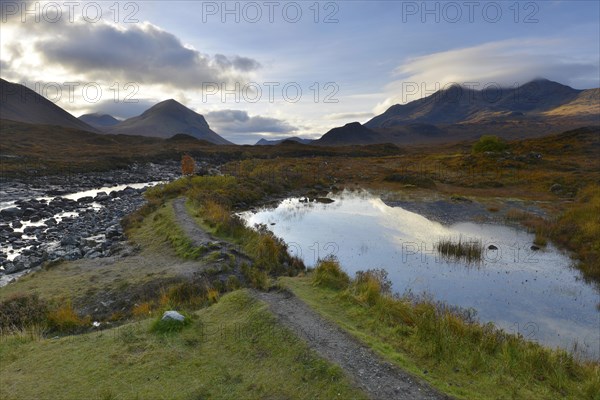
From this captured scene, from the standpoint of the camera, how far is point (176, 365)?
786 centimetres

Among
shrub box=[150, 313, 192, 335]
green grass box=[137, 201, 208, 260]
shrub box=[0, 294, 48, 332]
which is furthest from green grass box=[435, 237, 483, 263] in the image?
shrub box=[0, 294, 48, 332]

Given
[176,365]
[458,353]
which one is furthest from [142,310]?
[458,353]

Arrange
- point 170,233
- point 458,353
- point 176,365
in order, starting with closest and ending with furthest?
point 176,365 < point 458,353 < point 170,233

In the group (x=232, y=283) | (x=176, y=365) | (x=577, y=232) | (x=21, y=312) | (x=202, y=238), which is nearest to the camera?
(x=176, y=365)

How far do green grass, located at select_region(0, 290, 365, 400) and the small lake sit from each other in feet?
26.9

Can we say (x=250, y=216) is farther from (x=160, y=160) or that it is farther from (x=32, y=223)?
(x=160, y=160)

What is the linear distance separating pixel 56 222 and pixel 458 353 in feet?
85.8

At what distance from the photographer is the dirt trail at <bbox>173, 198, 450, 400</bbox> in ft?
22.6

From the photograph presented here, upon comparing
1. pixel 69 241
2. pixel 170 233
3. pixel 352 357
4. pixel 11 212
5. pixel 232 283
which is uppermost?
pixel 11 212

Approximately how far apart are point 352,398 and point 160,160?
83323 millimetres

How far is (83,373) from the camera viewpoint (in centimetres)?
760

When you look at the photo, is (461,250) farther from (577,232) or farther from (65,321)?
(65,321)

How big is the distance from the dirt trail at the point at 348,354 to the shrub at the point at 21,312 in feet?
21.4

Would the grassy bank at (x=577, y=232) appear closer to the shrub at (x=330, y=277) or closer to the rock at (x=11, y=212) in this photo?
the shrub at (x=330, y=277)
